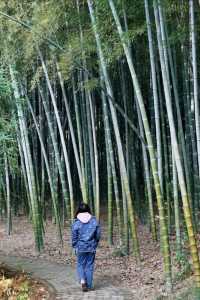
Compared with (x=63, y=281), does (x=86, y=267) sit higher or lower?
higher

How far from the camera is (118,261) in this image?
6992 millimetres

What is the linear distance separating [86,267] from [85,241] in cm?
30

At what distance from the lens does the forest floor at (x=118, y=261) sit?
543cm

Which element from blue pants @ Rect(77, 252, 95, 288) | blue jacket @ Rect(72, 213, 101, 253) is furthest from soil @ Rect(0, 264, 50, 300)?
blue jacket @ Rect(72, 213, 101, 253)

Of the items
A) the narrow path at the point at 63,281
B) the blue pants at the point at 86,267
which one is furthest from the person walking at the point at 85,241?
the narrow path at the point at 63,281

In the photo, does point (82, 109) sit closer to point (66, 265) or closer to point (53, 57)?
point (53, 57)

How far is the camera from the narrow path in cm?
525

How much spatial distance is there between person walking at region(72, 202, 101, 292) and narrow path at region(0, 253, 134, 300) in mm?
178

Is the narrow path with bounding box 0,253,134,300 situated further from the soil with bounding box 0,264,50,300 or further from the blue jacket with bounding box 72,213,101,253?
the blue jacket with bounding box 72,213,101,253

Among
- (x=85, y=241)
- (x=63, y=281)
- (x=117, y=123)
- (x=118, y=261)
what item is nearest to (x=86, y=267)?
(x=85, y=241)

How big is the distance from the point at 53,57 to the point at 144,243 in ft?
10.5

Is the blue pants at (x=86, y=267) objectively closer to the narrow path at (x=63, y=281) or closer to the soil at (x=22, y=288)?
the narrow path at (x=63, y=281)

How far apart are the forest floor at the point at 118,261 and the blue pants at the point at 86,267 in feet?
0.84

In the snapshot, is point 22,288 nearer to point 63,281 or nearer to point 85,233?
point 63,281
